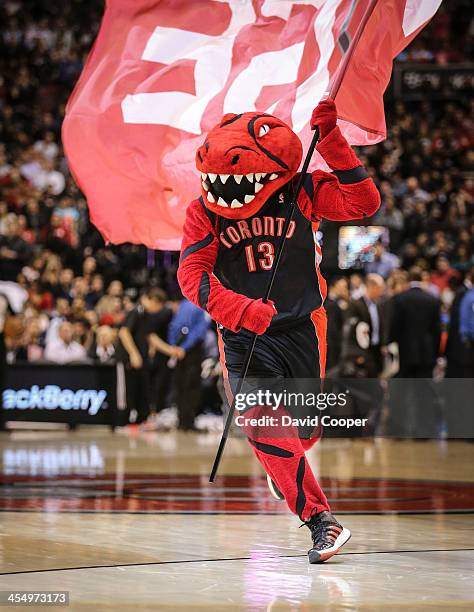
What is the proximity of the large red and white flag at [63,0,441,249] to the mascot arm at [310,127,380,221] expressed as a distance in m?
1.89

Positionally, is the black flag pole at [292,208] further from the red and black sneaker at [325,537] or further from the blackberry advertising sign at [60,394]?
the blackberry advertising sign at [60,394]

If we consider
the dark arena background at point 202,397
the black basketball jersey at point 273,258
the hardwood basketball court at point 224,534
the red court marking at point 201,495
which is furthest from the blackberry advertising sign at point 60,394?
the black basketball jersey at point 273,258

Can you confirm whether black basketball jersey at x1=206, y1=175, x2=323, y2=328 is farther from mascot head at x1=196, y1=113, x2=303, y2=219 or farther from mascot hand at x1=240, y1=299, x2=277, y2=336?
mascot hand at x1=240, y1=299, x2=277, y2=336

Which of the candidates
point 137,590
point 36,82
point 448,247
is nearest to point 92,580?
point 137,590

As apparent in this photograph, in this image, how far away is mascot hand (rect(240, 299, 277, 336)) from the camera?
552 centimetres

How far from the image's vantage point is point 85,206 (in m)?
20.4

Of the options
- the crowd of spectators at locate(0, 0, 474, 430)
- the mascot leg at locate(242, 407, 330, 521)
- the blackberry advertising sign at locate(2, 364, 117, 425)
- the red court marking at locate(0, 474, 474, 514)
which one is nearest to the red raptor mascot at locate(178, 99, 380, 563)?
the mascot leg at locate(242, 407, 330, 521)

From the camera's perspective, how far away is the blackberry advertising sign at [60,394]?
14.7m

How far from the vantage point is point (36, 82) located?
79.7ft

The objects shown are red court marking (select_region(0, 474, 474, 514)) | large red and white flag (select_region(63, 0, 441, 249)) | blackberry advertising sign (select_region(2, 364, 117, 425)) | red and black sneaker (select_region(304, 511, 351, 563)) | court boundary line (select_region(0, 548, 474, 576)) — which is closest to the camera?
court boundary line (select_region(0, 548, 474, 576))

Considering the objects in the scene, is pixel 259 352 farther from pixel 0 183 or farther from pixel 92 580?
pixel 0 183

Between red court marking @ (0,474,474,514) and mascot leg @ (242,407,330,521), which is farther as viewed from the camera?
red court marking @ (0,474,474,514)

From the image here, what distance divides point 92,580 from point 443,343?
425 inches

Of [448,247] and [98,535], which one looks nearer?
[98,535]
